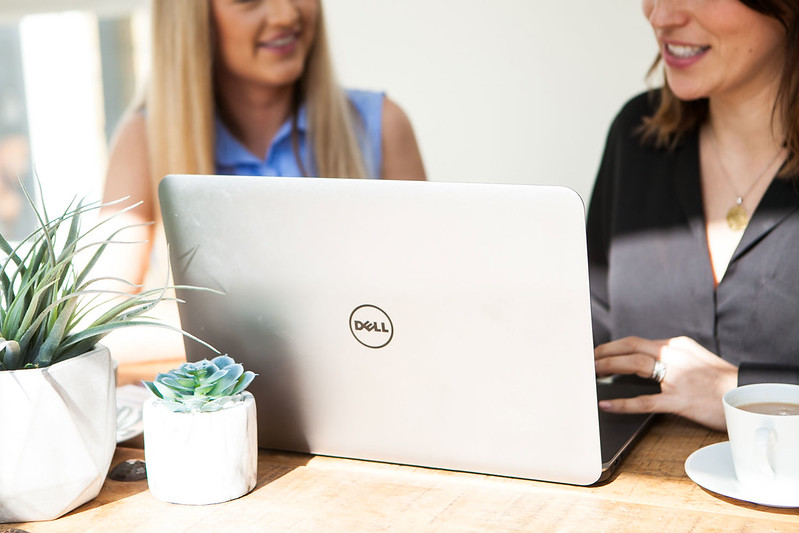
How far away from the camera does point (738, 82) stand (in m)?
1.66

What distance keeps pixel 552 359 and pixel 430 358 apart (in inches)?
5.2

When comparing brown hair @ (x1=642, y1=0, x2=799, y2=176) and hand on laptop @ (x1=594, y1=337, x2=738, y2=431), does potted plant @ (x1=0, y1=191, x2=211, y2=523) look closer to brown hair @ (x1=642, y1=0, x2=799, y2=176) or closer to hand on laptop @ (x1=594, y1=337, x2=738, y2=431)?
hand on laptop @ (x1=594, y1=337, x2=738, y2=431)

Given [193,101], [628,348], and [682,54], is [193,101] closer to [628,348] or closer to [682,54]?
[682,54]

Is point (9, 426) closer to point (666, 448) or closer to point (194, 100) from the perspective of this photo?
point (666, 448)

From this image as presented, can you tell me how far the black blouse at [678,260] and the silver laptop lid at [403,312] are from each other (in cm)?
68

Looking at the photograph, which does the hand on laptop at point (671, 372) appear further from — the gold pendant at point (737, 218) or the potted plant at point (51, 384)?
the potted plant at point (51, 384)

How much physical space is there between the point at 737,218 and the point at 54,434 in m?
1.27

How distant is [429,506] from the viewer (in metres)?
0.94

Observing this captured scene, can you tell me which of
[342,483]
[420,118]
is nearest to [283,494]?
[342,483]

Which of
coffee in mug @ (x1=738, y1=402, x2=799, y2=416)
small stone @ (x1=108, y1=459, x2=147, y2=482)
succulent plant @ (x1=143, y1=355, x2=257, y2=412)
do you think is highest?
succulent plant @ (x1=143, y1=355, x2=257, y2=412)

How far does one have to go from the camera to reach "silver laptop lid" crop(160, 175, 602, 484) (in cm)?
91

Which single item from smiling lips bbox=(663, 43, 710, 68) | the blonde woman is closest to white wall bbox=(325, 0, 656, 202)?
the blonde woman

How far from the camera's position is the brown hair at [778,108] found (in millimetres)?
1589

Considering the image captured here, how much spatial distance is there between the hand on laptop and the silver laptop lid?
0.79ft
